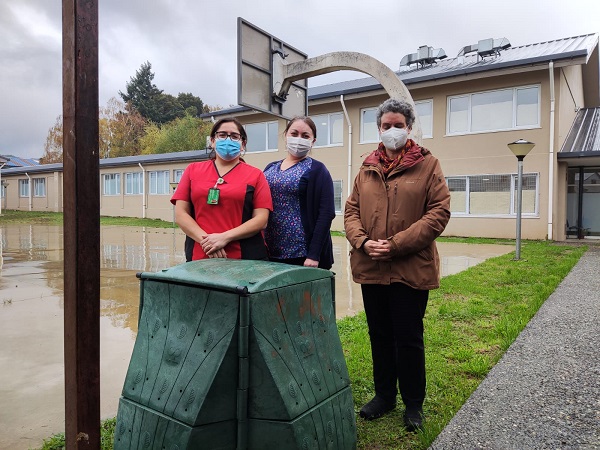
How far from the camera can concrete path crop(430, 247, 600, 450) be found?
8.35 ft

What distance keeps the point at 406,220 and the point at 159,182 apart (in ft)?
98.4

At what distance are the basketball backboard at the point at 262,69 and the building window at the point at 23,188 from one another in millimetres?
39472

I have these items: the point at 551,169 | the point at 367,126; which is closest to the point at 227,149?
the point at 551,169

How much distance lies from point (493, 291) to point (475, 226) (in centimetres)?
1107

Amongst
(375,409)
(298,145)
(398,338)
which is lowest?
(375,409)

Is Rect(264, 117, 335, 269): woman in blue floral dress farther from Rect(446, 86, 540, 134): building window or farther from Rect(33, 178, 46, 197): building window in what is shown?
Rect(33, 178, 46, 197): building window

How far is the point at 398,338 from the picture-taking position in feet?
8.94

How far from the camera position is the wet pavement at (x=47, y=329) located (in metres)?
2.97

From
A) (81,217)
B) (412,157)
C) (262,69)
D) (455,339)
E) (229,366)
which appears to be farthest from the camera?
(262,69)

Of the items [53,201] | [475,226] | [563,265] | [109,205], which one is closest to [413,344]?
[563,265]

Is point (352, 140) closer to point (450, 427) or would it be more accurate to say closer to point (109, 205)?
point (450, 427)

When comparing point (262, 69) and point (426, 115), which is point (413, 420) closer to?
point (262, 69)

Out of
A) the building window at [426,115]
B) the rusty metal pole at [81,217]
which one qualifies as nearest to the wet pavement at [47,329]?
the rusty metal pole at [81,217]

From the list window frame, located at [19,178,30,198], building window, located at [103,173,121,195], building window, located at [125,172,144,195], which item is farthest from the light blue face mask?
window frame, located at [19,178,30,198]
